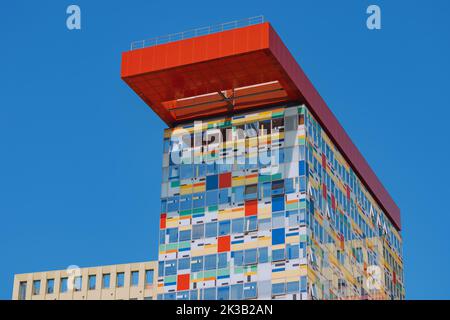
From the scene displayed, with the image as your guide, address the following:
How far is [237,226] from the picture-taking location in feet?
312

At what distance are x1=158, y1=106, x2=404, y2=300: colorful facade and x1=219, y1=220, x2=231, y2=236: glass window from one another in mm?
91

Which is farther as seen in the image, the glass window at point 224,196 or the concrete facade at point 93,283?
the concrete facade at point 93,283

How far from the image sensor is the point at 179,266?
3780 inches

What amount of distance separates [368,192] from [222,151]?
88.3ft

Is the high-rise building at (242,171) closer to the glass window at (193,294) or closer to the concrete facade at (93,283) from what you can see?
the glass window at (193,294)

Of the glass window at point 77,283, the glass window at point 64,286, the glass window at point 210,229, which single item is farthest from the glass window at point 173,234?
the glass window at point 64,286

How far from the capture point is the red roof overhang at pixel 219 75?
9062cm

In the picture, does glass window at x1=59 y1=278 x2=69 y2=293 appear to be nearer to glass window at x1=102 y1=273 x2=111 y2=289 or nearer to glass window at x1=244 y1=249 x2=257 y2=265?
glass window at x1=102 y1=273 x2=111 y2=289

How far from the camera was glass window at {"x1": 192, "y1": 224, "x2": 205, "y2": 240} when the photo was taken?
3792 inches

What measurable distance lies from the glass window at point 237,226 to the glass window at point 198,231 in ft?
9.66

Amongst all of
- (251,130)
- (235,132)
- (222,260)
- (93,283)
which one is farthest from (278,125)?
(93,283)

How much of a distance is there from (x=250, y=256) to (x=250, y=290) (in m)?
3.14
